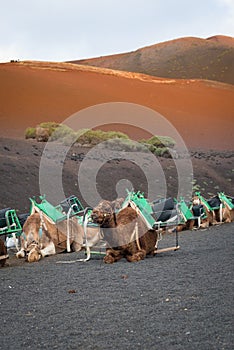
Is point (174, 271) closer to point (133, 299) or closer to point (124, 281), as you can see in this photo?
point (124, 281)

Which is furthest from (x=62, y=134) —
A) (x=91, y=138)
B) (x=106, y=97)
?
(x=106, y=97)

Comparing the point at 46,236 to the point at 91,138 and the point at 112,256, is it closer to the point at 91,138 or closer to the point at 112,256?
the point at 112,256

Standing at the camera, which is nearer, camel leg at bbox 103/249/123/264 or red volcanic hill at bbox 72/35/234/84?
camel leg at bbox 103/249/123/264

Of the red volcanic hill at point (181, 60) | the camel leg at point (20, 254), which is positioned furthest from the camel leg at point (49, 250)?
the red volcanic hill at point (181, 60)

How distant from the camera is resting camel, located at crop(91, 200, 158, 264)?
379 inches

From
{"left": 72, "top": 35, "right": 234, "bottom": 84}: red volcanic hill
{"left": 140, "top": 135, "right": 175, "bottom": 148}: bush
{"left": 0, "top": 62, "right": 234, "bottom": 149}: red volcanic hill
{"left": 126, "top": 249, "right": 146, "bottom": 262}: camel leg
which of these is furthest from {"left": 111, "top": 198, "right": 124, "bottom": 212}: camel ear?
{"left": 72, "top": 35, "right": 234, "bottom": 84}: red volcanic hill

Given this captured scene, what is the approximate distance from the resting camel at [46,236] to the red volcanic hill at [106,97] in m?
33.6

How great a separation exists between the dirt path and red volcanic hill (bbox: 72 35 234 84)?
86508 millimetres

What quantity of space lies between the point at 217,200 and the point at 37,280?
8857 mm

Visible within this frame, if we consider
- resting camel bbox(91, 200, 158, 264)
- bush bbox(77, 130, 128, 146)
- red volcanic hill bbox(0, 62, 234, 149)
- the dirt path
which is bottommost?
the dirt path

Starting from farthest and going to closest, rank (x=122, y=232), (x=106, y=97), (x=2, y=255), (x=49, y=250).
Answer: (x=106, y=97) → (x=49, y=250) → (x=2, y=255) → (x=122, y=232)

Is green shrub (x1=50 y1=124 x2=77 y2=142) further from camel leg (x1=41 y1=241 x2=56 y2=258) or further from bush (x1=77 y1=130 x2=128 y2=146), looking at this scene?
camel leg (x1=41 y1=241 x2=56 y2=258)

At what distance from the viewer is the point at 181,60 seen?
112812 mm

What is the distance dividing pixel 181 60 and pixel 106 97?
160ft
